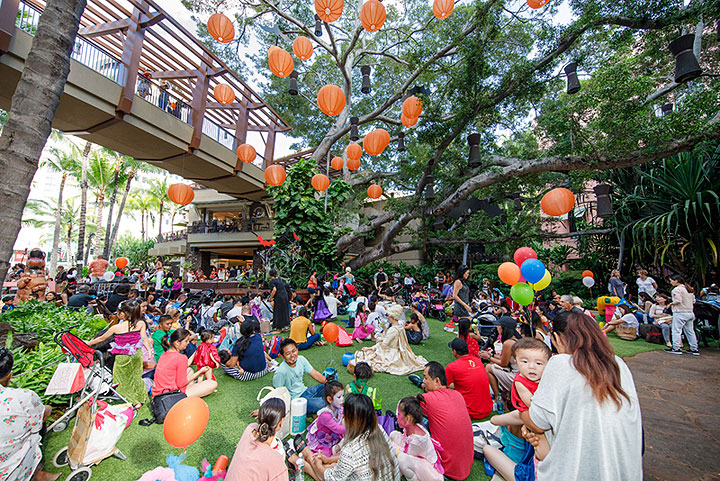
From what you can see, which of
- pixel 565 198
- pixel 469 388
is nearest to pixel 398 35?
pixel 565 198

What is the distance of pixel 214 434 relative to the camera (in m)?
3.09

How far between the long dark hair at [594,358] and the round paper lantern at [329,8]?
6.91 metres

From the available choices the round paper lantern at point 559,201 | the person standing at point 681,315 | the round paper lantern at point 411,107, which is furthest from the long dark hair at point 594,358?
the round paper lantern at point 411,107

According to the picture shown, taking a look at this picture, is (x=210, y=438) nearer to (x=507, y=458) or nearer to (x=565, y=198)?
(x=507, y=458)

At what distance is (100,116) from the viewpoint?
28.8 feet

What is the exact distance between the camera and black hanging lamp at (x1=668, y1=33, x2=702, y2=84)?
4.67 meters

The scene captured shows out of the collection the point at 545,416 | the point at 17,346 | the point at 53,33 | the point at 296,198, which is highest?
the point at 296,198

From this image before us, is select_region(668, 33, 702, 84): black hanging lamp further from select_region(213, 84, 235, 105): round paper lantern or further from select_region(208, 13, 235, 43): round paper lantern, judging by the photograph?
select_region(213, 84, 235, 105): round paper lantern

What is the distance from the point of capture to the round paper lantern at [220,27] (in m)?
6.46

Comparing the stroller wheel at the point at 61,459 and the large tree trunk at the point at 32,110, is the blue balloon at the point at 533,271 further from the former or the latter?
the large tree trunk at the point at 32,110

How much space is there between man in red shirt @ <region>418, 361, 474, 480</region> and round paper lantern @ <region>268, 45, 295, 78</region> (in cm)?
728

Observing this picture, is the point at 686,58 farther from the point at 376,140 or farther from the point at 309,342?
the point at 309,342

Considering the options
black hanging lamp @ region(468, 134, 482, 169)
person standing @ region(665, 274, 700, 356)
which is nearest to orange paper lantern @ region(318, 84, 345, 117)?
black hanging lamp @ region(468, 134, 482, 169)

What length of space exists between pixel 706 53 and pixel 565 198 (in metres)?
8.80
